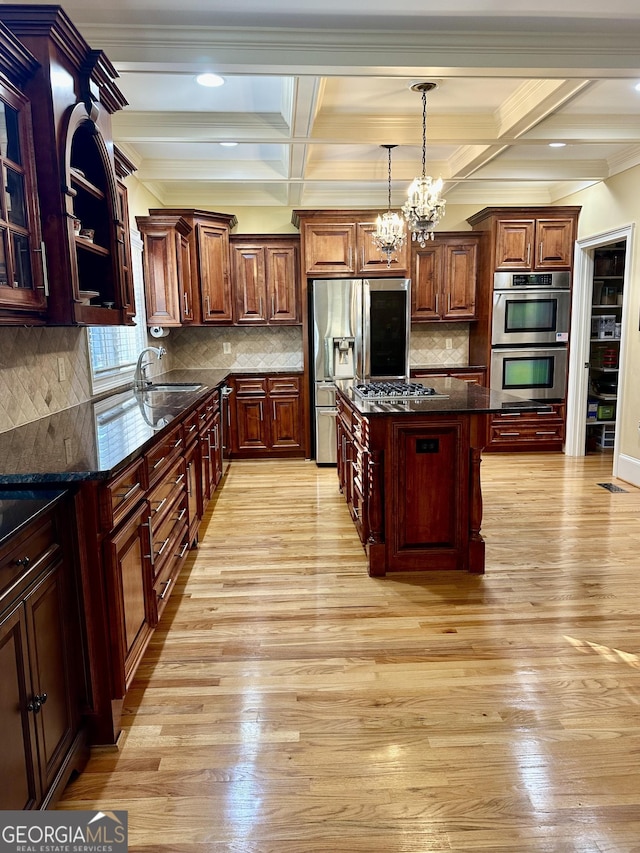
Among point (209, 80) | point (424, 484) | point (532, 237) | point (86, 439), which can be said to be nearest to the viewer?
point (86, 439)

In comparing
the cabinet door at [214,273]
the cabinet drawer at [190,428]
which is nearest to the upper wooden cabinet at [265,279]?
the cabinet door at [214,273]

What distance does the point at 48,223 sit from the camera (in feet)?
7.03

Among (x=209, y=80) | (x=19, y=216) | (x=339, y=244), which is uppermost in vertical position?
(x=209, y=80)

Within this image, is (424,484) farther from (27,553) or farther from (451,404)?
(27,553)

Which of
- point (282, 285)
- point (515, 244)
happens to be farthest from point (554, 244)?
point (282, 285)

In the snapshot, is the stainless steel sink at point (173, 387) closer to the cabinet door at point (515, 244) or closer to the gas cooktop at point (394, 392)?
the gas cooktop at point (394, 392)

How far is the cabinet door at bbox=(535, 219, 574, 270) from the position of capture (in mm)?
5777

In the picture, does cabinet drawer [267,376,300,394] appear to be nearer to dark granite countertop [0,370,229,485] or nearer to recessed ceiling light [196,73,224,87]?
dark granite countertop [0,370,229,485]

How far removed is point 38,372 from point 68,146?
3.59 feet

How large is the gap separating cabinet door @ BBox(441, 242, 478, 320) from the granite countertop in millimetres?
2570

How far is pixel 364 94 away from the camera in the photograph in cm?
364

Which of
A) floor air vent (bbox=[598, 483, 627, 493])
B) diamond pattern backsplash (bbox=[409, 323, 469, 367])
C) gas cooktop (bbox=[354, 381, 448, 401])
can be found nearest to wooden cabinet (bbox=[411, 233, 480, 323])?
diamond pattern backsplash (bbox=[409, 323, 469, 367])

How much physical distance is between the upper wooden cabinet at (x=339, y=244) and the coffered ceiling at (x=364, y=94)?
0.36 metres

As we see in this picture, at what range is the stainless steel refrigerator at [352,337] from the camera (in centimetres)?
551
